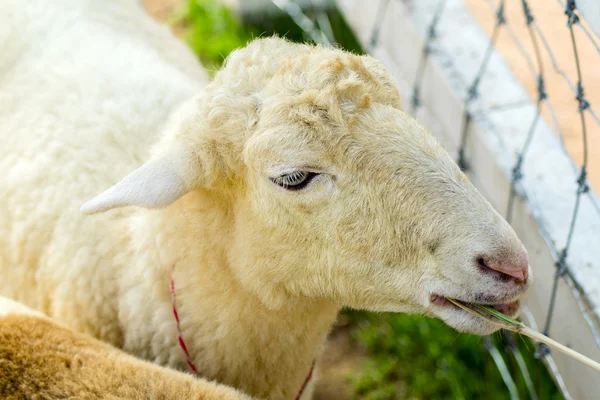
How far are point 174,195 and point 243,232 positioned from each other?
0.29m

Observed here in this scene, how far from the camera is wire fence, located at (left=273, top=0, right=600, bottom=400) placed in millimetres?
2691

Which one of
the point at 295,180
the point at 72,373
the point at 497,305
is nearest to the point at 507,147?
the point at 497,305

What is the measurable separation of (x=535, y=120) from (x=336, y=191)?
1273 mm

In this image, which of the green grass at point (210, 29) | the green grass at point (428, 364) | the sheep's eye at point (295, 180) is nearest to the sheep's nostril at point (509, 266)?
the sheep's eye at point (295, 180)

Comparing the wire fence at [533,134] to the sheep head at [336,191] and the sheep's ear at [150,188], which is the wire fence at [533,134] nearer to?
the sheep head at [336,191]

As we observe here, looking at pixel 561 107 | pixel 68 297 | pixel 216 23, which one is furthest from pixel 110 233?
pixel 216 23

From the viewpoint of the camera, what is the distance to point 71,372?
2354mm

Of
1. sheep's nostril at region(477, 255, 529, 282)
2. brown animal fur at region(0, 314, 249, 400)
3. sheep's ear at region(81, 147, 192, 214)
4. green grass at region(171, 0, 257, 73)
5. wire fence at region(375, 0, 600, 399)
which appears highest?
green grass at region(171, 0, 257, 73)

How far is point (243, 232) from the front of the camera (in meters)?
2.54

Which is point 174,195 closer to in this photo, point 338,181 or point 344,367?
point 338,181

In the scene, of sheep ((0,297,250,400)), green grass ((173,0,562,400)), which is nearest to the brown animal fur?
sheep ((0,297,250,400))

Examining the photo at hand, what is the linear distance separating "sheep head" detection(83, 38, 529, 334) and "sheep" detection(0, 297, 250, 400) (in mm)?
464

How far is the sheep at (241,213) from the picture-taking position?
2.28 meters

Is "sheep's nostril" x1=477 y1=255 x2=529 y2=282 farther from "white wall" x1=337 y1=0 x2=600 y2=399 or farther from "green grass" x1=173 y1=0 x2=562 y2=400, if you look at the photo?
"green grass" x1=173 y1=0 x2=562 y2=400
